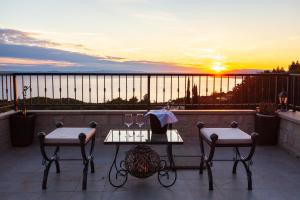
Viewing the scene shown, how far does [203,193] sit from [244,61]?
5108 millimetres

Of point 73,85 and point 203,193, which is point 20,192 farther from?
point 73,85

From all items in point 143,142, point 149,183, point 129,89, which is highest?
point 129,89

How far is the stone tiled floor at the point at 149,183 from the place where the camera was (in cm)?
273

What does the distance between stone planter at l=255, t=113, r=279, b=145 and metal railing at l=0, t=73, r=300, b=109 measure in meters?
0.58

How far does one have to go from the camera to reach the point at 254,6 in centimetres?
562

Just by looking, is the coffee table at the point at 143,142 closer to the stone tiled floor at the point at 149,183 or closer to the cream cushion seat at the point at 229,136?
the stone tiled floor at the point at 149,183

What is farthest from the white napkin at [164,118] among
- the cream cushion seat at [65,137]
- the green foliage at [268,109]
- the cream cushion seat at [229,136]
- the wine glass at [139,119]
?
the green foliage at [268,109]

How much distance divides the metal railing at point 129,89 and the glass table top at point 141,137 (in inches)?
69.8

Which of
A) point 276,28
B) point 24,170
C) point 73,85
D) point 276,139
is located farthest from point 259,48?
point 24,170

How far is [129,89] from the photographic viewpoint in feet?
17.6

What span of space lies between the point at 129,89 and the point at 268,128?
256 centimetres

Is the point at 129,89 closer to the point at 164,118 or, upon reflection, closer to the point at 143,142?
the point at 164,118

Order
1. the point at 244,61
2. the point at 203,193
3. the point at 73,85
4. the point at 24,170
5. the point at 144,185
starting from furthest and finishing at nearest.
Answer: the point at 244,61, the point at 73,85, the point at 24,170, the point at 144,185, the point at 203,193

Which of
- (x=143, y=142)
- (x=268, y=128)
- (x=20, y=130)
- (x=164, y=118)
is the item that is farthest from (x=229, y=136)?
(x=20, y=130)
